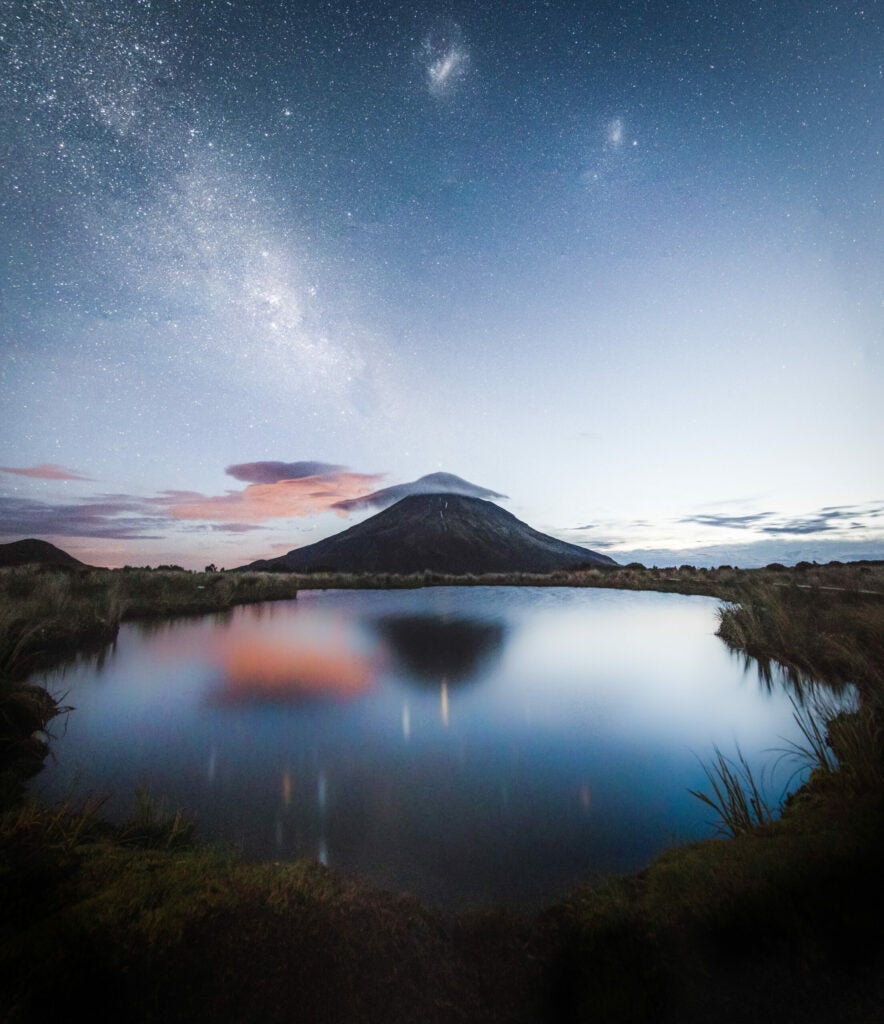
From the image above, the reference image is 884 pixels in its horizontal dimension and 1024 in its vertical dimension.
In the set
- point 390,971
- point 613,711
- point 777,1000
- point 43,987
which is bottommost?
point 613,711

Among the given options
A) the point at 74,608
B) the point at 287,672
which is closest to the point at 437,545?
the point at 74,608

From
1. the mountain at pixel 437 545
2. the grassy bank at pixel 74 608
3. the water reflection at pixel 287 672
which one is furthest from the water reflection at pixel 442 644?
the mountain at pixel 437 545

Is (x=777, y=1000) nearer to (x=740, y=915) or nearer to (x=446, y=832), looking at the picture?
(x=740, y=915)

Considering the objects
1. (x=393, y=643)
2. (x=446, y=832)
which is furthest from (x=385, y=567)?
(x=446, y=832)

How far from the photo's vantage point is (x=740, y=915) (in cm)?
203

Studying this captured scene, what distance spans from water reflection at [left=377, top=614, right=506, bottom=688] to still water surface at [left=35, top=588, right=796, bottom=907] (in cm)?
15

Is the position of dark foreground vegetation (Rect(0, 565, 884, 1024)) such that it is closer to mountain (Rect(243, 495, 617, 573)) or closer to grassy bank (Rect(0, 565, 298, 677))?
grassy bank (Rect(0, 565, 298, 677))

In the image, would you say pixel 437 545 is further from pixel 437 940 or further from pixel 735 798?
pixel 437 940

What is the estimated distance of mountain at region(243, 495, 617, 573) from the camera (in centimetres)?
13262

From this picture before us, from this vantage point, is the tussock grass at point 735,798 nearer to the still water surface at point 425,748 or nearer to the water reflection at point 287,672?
the still water surface at point 425,748

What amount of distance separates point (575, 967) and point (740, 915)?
2.51 ft

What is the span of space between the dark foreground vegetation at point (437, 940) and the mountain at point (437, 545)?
121m

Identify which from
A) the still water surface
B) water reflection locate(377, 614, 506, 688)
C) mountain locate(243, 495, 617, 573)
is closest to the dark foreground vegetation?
the still water surface

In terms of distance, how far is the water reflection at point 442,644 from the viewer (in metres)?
10.3
